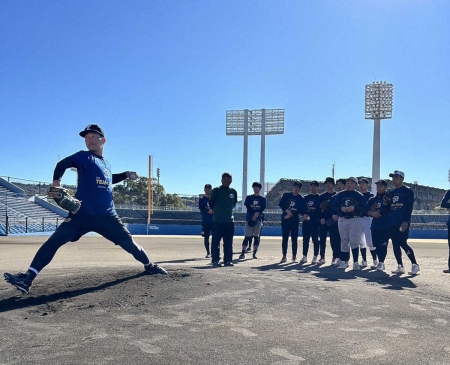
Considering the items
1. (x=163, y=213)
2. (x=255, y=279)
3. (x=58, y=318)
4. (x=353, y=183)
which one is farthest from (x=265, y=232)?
(x=58, y=318)

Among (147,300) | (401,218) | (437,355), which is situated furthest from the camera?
(401,218)

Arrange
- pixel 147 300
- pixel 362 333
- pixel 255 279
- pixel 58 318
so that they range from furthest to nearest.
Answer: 1. pixel 255 279
2. pixel 147 300
3. pixel 58 318
4. pixel 362 333

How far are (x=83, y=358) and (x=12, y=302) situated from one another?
193cm

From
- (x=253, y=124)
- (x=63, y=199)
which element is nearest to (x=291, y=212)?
(x=63, y=199)

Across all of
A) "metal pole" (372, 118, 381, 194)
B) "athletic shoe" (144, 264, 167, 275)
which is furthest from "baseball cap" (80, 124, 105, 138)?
"metal pole" (372, 118, 381, 194)

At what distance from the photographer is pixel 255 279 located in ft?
17.3

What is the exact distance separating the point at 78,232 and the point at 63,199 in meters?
0.57

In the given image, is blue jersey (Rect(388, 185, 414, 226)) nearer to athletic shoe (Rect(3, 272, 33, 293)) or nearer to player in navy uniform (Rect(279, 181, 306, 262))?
player in navy uniform (Rect(279, 181, 306, 262))

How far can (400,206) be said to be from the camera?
763cm

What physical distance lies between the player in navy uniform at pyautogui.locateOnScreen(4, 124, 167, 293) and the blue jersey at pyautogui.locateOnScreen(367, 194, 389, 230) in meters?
4.98

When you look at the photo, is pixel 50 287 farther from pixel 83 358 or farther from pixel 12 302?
pixel 83 358

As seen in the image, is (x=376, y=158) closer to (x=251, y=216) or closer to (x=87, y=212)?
(x=251, y=216)

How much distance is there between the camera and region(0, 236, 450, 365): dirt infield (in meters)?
2.85

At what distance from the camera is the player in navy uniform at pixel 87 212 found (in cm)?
467
